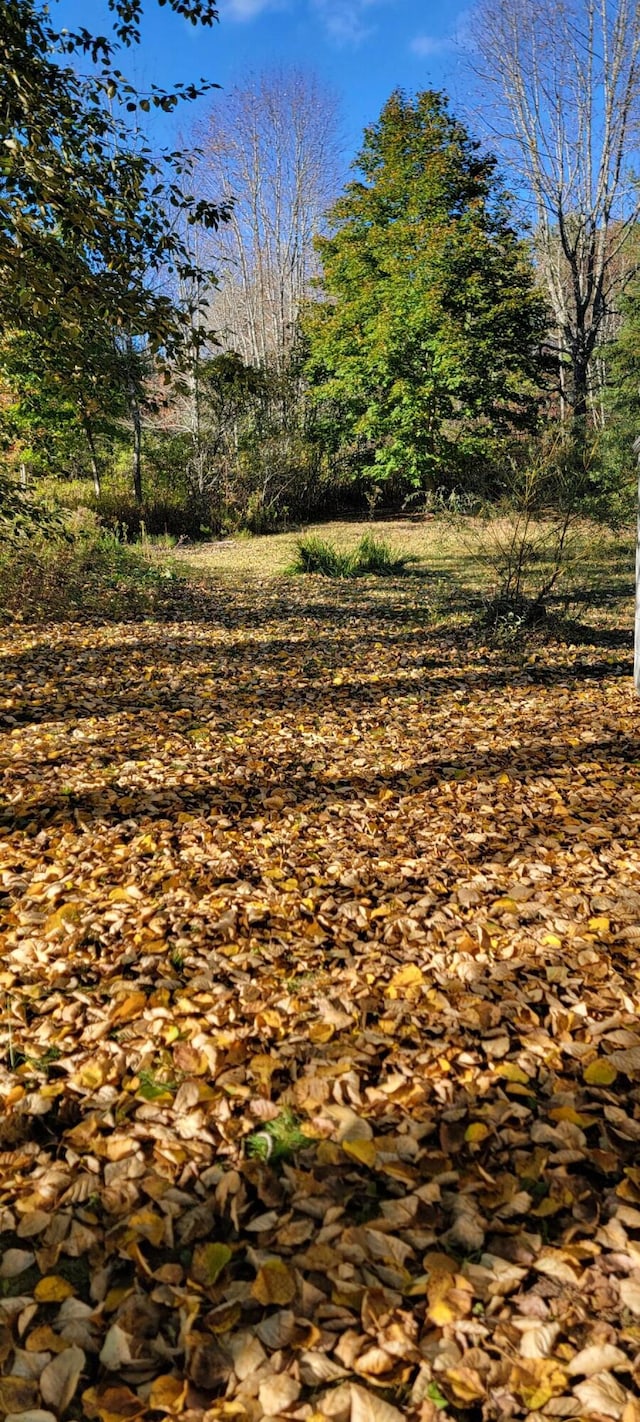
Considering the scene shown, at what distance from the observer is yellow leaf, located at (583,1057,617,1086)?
2.29 m

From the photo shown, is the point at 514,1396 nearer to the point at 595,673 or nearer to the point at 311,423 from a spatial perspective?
the point at 595,673

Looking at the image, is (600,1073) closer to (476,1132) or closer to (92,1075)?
(476,1132)

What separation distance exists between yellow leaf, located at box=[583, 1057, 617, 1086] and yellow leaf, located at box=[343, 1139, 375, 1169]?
→ 744 mm

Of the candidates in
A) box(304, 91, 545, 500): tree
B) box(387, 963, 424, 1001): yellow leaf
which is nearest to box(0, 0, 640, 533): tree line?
box(304, 91, 545, 500): tree

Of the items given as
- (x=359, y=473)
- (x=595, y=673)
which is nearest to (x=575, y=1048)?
(x=595, y=673)

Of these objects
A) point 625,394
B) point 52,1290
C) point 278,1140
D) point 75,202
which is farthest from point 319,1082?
point 625,394

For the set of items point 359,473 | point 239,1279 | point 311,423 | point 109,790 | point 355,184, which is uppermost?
point 355,184

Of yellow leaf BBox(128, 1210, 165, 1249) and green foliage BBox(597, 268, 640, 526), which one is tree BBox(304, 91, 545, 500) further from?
yellow leaf BBox(128, 1210, 165, 1249)

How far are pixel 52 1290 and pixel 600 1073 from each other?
1654 millimetres

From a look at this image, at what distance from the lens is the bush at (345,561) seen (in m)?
12.3

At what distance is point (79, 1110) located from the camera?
7.32ft

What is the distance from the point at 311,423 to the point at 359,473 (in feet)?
6.53

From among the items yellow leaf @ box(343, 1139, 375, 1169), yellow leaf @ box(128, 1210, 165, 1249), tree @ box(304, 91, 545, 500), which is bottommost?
yellow leaf @ box(128, 1210, 165, 1249)

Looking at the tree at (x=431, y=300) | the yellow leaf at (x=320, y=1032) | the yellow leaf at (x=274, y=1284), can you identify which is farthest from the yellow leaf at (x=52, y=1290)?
the tree at (x=431, y=300)
